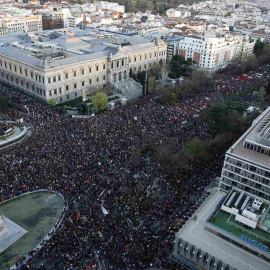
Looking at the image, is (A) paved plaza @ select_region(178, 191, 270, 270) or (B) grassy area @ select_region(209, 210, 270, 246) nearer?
(A) paved plaza @ select_region(178, 191, 270, 270)

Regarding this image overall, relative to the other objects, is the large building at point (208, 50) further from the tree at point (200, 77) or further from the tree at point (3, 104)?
the tree at point (3, 104)

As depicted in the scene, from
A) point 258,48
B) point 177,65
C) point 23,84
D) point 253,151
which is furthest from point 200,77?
point 253,151

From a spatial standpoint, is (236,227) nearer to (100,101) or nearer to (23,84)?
(100,101)

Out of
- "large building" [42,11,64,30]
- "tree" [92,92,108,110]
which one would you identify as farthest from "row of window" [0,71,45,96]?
"large building" [42,11,64,30]

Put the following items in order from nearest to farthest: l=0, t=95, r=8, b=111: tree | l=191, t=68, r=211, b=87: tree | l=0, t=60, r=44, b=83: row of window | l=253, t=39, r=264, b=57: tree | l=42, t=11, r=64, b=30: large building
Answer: l=0, t=95, r=8, b=111: tree → l=0, t=60, r=44, b=83: row of window → l=191, t=68, r=211, b=87: tree → l=253, t=39, r=264, b=57: tree → l=42, t=11, r=64, b=30: large building

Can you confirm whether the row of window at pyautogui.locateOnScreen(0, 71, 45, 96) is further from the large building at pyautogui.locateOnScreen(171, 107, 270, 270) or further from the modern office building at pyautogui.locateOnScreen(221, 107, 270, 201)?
the large building at pyautogui.locateOnScreen(171, 107, 270, 270)

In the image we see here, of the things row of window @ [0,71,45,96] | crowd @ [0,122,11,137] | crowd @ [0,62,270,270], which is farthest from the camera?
row of window @ [0,71,45,96]

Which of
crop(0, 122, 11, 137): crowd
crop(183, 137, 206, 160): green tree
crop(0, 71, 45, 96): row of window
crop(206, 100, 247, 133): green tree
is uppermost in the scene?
crop(206, 100, 247, 133): green tree

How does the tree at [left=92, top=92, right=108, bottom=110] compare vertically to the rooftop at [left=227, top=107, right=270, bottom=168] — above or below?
below
